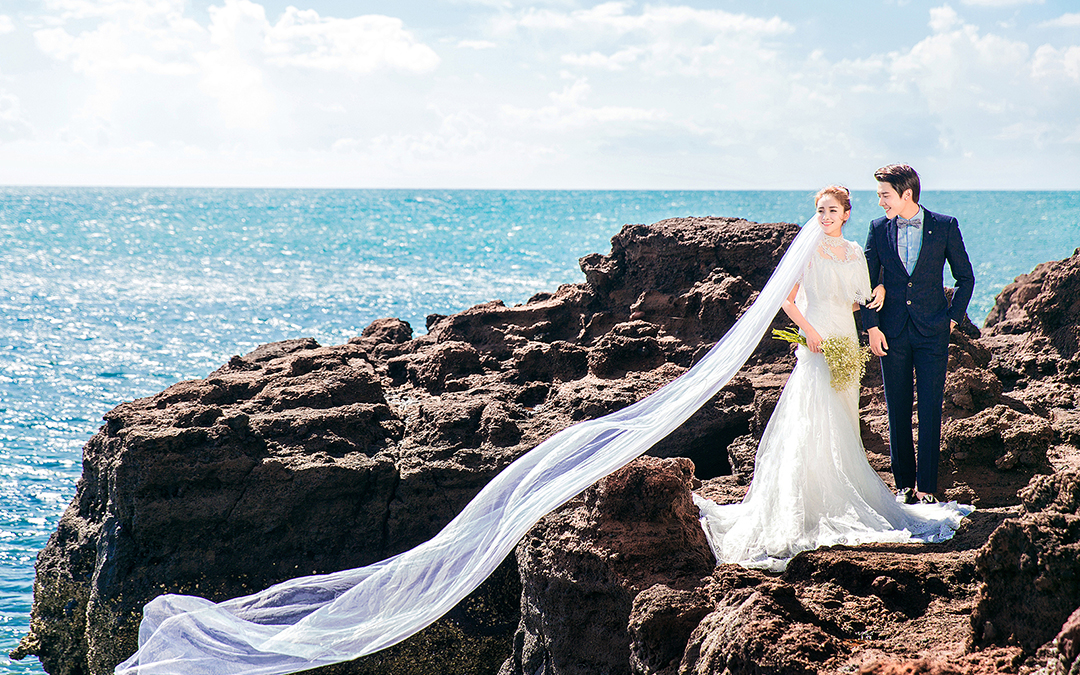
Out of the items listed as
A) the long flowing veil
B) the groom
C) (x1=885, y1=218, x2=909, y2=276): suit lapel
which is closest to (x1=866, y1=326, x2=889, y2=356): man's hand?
the groom

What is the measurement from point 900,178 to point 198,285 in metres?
43.5

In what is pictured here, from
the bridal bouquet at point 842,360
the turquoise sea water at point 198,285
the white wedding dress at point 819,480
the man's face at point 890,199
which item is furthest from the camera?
the turquoise sea water at point 198,285

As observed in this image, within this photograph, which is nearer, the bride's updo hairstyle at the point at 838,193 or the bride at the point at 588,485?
the bride at the point at 588,485

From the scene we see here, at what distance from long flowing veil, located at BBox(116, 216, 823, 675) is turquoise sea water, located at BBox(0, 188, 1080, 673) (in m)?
5.36

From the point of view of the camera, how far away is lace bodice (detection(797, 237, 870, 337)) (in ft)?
18.9

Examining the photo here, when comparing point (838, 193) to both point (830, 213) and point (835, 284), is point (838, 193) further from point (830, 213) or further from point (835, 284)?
point (835, 284)

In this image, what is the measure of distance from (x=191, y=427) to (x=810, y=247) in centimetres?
488

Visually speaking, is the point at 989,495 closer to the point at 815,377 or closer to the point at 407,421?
the point at 815,377

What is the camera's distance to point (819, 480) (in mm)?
5539

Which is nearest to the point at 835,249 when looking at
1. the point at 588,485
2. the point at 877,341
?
the point at 877,341

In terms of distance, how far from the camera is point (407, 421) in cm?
786

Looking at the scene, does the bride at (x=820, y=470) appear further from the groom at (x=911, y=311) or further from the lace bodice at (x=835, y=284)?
the groom at (x=911, y=311)

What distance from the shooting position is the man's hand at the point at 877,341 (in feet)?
19.0

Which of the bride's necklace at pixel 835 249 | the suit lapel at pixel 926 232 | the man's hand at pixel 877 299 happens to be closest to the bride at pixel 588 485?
the bride's necklace at pixel 835 249
